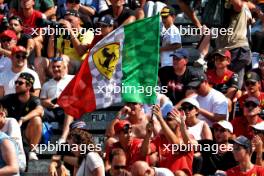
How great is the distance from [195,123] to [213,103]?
85 centimetres

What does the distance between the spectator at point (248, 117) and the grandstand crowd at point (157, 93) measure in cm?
1

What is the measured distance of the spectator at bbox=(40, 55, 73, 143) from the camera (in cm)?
1931

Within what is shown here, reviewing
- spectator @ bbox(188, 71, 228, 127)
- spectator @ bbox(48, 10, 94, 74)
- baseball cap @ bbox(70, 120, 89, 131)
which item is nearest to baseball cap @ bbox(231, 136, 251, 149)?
spectator @ bbox(188, 71, 228, 127)

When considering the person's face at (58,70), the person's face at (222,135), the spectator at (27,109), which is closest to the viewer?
the person's face at (222,135)

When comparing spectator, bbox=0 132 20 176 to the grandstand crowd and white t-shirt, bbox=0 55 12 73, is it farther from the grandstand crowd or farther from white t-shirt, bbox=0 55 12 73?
white t-shirt, bbox=0 55 12 73

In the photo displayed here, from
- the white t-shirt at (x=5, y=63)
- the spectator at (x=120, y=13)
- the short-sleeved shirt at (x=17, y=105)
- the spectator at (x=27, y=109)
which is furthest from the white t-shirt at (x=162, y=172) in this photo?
the spectator at (x=120, y=13)

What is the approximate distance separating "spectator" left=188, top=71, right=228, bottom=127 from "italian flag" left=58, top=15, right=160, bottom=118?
5.71 feet

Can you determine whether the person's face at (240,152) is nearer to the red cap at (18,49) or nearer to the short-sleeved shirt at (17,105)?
the short-sleeved shirt at (17,105)

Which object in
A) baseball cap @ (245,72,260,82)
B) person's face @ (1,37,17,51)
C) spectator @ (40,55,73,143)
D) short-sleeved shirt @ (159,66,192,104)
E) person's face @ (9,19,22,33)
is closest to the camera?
baseball cap @ (245,72,260,82)

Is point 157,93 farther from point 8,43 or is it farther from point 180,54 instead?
point 8,43

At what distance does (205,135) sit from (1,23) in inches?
201

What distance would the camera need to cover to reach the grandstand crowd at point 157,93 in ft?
55.9

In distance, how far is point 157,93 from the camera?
18234 millimetres

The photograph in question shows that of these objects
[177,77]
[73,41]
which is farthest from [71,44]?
[177,77]
